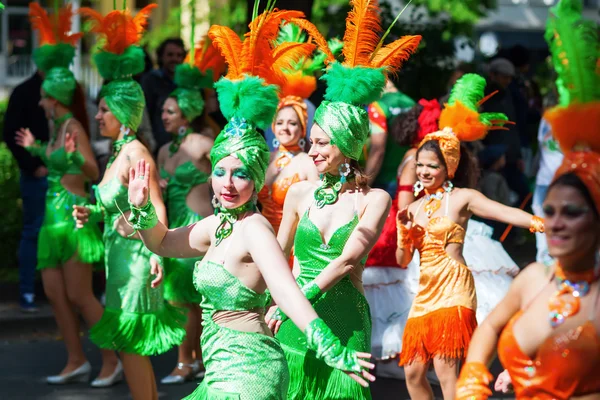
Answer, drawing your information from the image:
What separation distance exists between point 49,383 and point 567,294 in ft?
15.1

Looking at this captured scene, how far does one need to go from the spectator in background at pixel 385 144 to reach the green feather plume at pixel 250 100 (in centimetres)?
341

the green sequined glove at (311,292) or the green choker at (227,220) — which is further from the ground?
the green choker at (227,220)

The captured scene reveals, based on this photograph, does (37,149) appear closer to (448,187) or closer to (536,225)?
(448,187)

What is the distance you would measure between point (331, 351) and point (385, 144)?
173 inches

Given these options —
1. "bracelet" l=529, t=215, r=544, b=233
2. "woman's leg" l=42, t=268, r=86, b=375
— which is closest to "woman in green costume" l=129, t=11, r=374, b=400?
"bracelet" l=529, t=215, r=544, b=233

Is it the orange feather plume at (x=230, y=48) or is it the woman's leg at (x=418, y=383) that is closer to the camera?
the orange feather plume at (x=230, y=48)

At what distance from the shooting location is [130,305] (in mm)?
5930

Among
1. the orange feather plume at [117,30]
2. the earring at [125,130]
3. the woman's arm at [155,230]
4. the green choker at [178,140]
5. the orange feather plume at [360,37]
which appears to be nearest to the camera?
the woman's arm at [155,230]

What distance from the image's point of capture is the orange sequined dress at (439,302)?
5.45 m

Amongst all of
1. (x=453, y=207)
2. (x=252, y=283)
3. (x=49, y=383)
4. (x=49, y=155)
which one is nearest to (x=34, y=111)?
(x=49, y=155)

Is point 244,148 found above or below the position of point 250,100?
below

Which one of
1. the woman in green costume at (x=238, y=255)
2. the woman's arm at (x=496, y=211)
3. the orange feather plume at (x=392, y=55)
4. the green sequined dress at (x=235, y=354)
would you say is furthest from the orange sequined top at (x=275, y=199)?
the green sequined dress at (x=235, y=354)

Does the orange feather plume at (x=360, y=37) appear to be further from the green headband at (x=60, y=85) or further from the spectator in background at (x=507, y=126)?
the spectator in background at (x=507, y=126)

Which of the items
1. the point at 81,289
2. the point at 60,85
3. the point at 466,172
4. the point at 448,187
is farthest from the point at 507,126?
the point at 81,289
